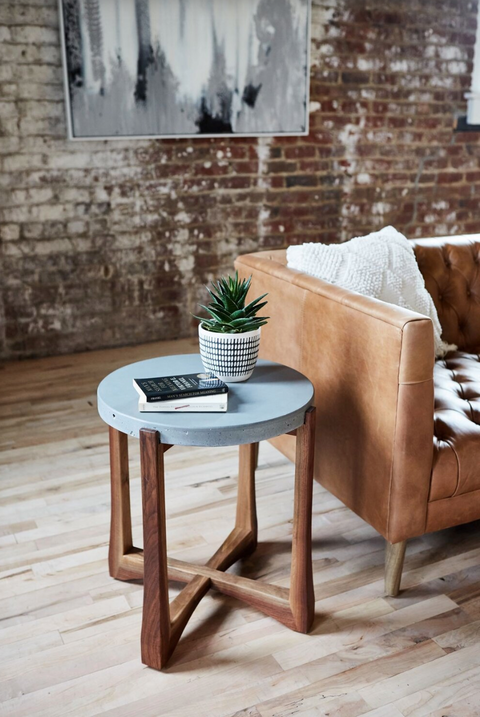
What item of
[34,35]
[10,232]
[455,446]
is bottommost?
[455,446]

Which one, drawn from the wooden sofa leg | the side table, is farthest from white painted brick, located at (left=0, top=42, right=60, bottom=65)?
the wooden sofa leg

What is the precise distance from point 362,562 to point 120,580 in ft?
2.20

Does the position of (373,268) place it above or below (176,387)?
above

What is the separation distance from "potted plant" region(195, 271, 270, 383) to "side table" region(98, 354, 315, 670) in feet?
0.16

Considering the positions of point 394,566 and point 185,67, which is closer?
point 394,566

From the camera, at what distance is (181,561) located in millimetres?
1790

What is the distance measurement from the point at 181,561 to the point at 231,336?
628 millimetres

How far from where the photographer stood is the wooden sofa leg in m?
1.73

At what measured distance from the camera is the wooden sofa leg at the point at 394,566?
68.1 inches

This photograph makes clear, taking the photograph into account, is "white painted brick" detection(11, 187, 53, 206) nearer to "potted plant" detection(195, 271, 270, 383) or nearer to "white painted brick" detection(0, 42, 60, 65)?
"white painted brick" detection(0, 42, 60, 65)

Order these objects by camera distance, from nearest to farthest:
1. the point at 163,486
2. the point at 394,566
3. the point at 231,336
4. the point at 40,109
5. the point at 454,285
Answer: the point at 163,486, the point at 231,336, the point at 394,566, the point at 454,285, the point at 40,109

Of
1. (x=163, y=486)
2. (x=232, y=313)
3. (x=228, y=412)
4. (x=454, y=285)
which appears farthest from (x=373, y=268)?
(x=163, y=486)

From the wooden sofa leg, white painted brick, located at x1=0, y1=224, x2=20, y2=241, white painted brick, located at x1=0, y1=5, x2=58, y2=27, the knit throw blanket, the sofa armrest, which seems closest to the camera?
the sofa armrest

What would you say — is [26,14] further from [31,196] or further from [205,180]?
[205,180]
